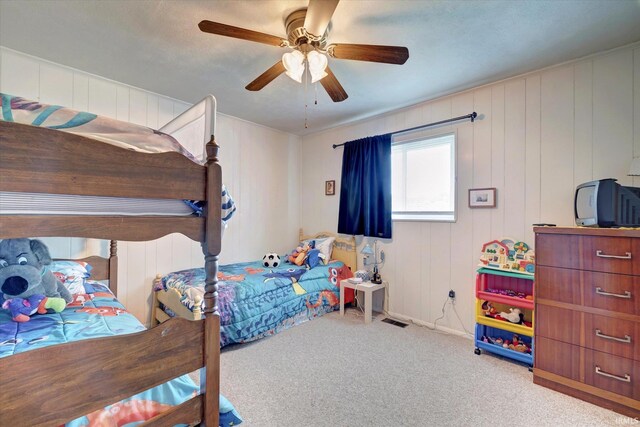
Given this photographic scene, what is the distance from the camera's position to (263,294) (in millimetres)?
2758

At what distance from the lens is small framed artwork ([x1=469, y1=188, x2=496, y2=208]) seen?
8.74ft

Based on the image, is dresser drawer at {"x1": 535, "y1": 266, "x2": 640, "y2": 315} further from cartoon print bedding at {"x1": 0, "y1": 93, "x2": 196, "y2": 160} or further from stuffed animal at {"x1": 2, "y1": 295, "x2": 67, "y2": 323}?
stuffed animal at {"x1": 2, "y1": 295, "x2": 67, "y2": 323}

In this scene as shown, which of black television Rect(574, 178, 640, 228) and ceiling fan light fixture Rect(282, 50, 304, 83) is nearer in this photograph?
ceiling fan light fixture Rect(282, 50, 304, 83)

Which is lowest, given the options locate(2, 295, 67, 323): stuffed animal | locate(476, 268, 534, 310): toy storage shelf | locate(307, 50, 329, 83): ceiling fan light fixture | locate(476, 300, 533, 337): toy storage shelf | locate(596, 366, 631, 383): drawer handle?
locate(596, 366, 631, 383): drawer handle

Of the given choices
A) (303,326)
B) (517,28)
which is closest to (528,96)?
(517,28)

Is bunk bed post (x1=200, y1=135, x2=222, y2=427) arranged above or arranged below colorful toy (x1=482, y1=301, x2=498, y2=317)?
above

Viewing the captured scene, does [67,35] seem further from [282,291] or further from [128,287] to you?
[282,291]

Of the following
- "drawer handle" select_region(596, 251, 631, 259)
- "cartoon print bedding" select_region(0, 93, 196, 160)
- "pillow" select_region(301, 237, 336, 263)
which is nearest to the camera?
"cartoon print bedding" select_region(0, 93, 196, 160)

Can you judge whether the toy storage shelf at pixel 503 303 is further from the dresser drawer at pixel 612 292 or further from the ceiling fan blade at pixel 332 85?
the ceiling fan blade at pixel 332 85

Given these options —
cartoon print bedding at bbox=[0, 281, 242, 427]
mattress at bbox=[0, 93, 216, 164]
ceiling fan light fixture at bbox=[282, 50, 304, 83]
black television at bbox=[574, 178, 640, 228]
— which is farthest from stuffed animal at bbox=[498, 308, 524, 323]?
mattress at bbox=[0, 93, 216, 164]

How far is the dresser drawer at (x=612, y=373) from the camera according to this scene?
1687 mm

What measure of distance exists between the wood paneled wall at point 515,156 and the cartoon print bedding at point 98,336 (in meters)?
2.50

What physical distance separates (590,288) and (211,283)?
2389 mm

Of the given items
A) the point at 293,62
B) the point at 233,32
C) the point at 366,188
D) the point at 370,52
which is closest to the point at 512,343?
the point at 366,188
